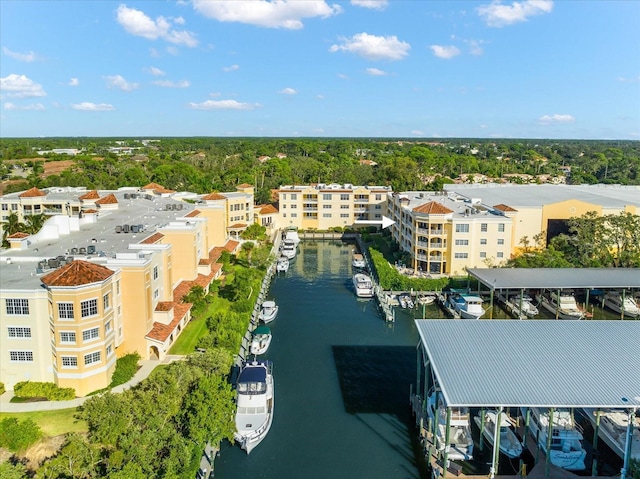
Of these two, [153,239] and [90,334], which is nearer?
[90,334]

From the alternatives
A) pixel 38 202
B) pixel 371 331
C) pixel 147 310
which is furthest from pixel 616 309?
pixel 38 202

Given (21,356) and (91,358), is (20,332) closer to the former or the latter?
(21,356)

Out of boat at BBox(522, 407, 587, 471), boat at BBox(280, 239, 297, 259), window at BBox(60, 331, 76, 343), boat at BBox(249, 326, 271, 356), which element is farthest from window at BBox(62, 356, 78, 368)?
→ boat at BBox(280, 239, 297, 259)

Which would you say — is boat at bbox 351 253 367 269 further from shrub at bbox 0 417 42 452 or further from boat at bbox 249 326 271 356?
shrub at bbox 0 417 42 452

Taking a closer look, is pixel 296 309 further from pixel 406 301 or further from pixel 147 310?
pixel 147 310

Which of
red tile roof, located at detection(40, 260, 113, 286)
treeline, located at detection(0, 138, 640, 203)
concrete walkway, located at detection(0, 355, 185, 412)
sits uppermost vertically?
treeline, located at detection(0, 138, 640, 203)

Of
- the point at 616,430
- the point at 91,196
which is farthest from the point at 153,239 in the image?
the point at 616,430

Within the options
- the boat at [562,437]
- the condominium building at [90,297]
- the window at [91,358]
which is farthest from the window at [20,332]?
the boat at [562,437]

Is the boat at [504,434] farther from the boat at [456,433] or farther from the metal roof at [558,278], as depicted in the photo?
the metal roof at [558,278]
